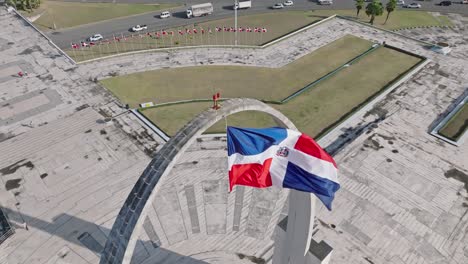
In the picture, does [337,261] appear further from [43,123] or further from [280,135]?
[43,123]

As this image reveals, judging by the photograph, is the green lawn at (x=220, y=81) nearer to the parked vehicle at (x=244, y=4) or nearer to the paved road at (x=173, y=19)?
the paved road at (x=173, y=19)

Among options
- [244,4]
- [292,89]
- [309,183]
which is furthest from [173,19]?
[309,183]

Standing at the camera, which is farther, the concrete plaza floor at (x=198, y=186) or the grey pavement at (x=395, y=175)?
the grey pavement at (x=395, y=175)

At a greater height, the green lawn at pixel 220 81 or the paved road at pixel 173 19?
the paved road at pixel 173 19

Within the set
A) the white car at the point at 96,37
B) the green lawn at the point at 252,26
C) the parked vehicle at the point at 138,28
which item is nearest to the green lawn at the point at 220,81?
the green lawn at the point at 252,26

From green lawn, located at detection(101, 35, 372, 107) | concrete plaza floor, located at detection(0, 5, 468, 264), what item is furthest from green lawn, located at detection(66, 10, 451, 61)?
concrete plaza floor, located at detection(0, 5, 468, 264)

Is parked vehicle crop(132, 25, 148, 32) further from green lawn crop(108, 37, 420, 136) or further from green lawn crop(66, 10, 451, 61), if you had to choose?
green lawn crop(108, 37, 420, 136)

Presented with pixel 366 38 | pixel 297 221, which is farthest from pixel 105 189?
pixel 366 38
